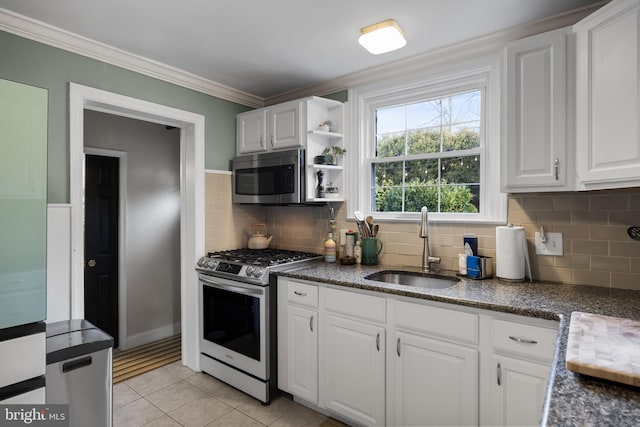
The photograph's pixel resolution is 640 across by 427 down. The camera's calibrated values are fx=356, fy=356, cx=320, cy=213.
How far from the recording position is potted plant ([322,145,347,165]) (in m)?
2.97

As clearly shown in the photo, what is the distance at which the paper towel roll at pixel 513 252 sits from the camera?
2080mm

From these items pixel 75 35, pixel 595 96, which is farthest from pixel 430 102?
pixel 75 35

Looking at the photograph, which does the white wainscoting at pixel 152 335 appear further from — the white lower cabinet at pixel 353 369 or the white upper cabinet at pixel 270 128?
the white lower cabinet at pixel 353 369

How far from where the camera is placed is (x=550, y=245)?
2.12 meters

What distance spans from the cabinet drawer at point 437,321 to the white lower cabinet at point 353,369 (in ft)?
→ 0.56

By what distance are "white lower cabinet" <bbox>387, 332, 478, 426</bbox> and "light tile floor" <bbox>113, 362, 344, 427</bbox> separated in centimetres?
57

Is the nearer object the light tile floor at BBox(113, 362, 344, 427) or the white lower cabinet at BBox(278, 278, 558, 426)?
the white lower cabinet at BBox(278, 278, 558, 426)

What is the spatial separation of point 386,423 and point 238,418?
989 millimetres

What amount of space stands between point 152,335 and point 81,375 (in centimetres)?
214

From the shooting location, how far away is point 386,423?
2021mm

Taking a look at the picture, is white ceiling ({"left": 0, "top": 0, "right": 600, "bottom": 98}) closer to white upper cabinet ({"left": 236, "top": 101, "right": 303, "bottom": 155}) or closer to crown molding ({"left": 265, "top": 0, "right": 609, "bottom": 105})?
crown molding ({"left": 265, "top": 0, "right": 609, "bottom": 105})

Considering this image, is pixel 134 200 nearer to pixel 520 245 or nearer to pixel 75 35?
pixel 75 35

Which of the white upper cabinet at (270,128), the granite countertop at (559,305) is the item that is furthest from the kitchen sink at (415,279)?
the white upper cabinet at (270,128)

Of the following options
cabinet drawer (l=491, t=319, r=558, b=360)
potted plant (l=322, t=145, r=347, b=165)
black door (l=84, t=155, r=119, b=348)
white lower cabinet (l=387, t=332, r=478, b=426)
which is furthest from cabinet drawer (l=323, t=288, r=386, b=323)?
black door (l=84, t=155, r=119, b=348)
